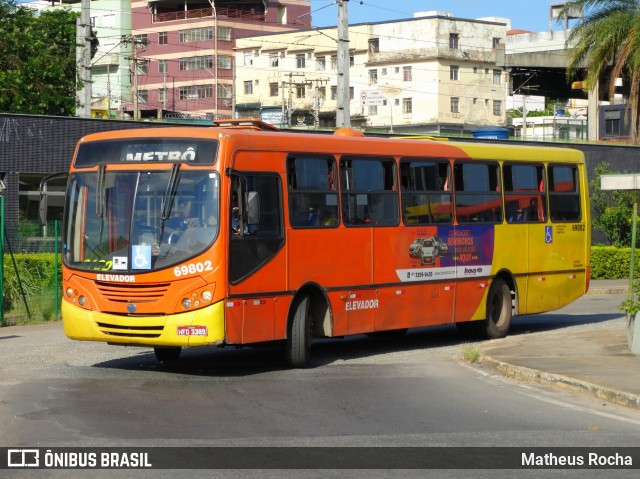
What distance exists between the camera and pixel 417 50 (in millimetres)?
96062

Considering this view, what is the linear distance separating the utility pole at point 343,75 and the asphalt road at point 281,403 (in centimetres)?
1804

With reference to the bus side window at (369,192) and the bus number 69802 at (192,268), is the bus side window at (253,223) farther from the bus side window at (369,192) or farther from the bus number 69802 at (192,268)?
the bus side window at (369,192)

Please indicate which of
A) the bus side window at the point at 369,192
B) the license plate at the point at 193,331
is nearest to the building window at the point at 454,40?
the bus side window at the point at 369,192

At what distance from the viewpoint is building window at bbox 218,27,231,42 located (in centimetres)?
10281

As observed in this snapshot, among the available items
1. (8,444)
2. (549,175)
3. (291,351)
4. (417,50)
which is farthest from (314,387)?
(417,50)

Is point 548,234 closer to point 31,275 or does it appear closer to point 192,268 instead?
point 192,268

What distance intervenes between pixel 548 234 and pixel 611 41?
1010 inches

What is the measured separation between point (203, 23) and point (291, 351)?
89886mm

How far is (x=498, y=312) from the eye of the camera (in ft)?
66.0

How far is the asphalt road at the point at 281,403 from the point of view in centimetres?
1051

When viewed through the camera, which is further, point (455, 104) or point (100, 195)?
point (455, 104)

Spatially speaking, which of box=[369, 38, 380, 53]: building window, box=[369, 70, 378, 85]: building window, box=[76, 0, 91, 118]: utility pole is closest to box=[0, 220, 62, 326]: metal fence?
box=[76, 0, 91, 118]: utility pole

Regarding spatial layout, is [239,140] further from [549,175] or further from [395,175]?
[549,175]

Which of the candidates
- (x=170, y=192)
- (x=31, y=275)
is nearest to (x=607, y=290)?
(x=31, y=275)
